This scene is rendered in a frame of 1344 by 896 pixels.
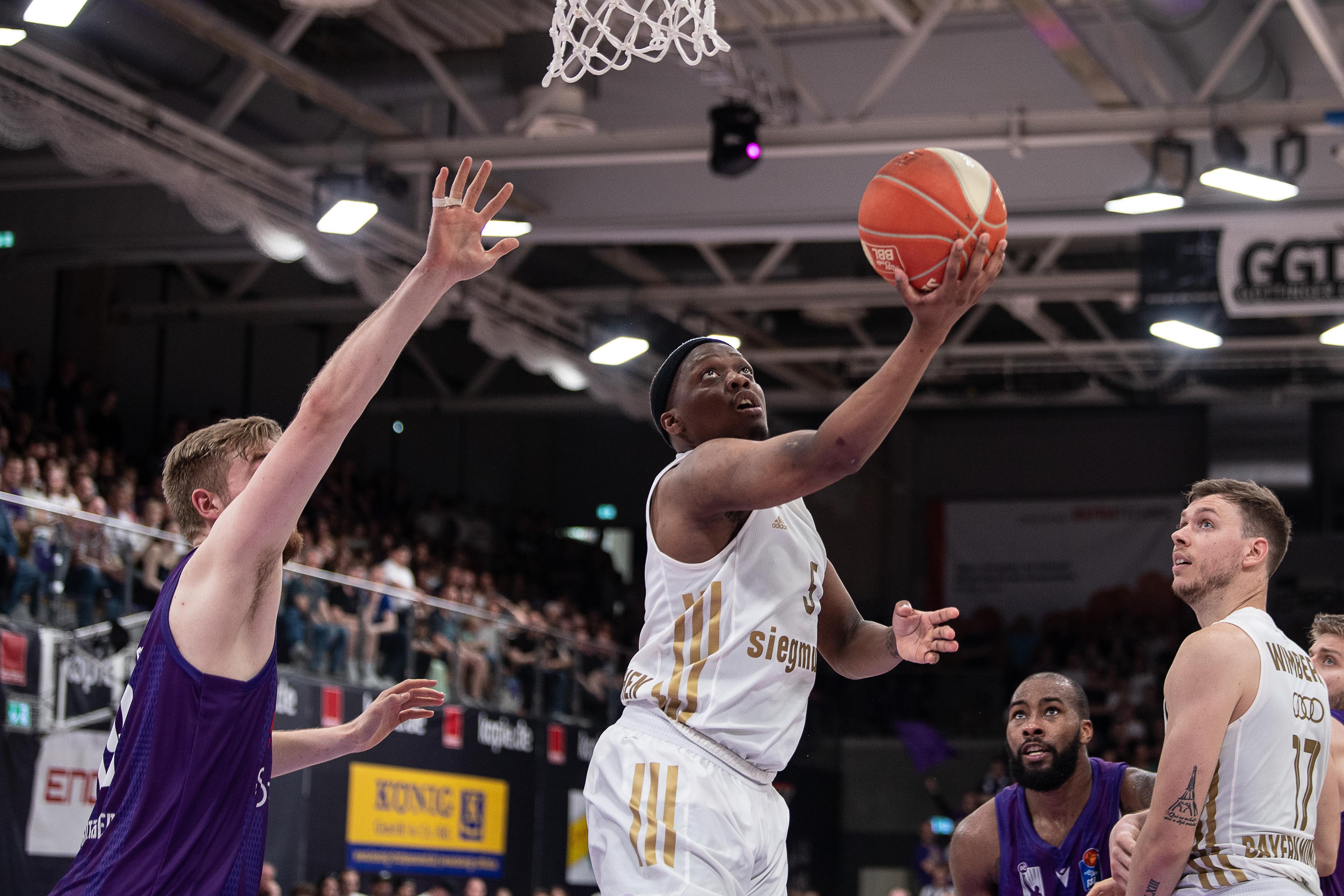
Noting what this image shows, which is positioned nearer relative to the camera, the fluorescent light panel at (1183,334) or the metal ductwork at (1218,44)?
the metal ductwork at (1218,44)

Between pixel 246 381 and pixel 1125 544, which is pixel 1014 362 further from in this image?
pixel 246 381

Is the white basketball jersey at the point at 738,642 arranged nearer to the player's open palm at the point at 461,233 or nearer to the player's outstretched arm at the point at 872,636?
the player's outstretched arm at the point at 872,636

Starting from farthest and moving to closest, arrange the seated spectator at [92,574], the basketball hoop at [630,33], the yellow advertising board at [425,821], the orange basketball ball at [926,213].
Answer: the yellow advertising board at [425,821] → the seated spectator at [92,574] → the basketball hoop at [630,33] → the orange basketball ball at [926,213]

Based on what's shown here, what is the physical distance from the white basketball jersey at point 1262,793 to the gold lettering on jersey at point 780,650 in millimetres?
1026

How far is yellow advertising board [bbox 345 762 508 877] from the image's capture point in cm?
1265

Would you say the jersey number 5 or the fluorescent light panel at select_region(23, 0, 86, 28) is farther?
the fluorescent light panel at select_region(23, 0, 86, 28)

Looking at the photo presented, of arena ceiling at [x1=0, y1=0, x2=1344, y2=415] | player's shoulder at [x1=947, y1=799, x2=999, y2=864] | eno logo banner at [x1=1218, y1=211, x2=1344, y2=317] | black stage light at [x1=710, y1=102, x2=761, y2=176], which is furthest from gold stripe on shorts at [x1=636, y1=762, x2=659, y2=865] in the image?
eno logo banner at [x1=1218, y1=211, x2=1344, y2=317]

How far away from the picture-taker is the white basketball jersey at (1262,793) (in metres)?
3.78

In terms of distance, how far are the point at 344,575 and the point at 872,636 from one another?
35.5 ft

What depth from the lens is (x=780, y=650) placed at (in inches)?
147

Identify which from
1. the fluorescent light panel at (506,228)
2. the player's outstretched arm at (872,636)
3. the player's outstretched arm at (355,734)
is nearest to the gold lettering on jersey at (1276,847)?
the player's outstretched arm at (872,636)

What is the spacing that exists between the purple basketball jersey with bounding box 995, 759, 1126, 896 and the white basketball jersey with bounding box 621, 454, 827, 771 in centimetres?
157

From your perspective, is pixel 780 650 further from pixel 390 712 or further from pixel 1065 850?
pixel 1065 850

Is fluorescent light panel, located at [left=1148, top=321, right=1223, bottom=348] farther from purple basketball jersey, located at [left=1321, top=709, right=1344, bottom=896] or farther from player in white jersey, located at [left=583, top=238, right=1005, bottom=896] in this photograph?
player in white jersey, located at [left=583, top=238, right=1005, bottom=896]
